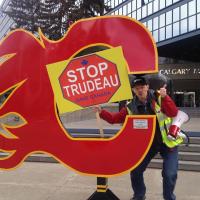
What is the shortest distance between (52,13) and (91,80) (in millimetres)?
25394

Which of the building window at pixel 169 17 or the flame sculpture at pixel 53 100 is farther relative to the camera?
the building window at pixel 169 17

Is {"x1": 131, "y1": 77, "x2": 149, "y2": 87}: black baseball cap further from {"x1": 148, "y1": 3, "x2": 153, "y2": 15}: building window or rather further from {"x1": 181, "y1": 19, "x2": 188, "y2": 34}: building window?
{"x1": 148, "y1": 3, "x2": 153, "y2": 15}: building window

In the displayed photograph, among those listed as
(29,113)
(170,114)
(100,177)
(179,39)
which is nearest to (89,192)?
(100,177)

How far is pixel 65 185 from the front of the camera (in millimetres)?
6625

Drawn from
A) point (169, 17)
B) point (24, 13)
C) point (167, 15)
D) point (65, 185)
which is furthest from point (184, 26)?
point (65, 185)

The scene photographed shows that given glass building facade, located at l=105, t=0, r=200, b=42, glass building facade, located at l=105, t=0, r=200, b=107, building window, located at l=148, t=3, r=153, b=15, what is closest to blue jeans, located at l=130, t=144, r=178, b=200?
glass building facade, located at l=105, t=0, r=200, b=107

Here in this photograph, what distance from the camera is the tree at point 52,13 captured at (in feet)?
88.3

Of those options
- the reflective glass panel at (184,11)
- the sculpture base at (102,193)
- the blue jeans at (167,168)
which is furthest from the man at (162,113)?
the reflective glass panel at (184,11)

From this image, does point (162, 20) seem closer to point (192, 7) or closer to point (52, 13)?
point (192, 7)

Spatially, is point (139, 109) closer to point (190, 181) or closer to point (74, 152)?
point (74, 152)

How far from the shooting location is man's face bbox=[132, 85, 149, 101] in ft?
15.0

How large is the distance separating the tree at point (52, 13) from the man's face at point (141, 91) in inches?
823

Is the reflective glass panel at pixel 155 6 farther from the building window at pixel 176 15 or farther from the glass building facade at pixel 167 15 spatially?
the building window at pixel 176 15

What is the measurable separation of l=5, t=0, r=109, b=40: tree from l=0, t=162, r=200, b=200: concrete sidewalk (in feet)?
60.7
